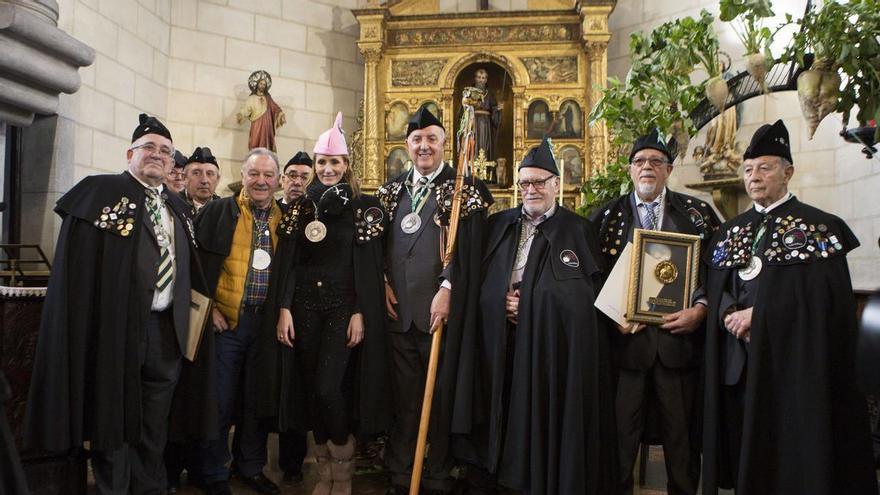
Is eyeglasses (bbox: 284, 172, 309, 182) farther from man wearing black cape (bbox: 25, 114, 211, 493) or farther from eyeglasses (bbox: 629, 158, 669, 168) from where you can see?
eyeglasses (bbox: 629, 158, 669, 168)

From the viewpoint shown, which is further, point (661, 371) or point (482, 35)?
point (482, 35)

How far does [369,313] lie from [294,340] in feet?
1.48

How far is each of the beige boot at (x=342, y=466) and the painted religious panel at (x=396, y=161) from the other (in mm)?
5083

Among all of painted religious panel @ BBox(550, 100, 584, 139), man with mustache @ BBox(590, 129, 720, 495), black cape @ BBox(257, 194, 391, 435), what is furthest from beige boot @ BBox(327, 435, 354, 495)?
painted religious panel @ BBox(550, 100, 584, 139)

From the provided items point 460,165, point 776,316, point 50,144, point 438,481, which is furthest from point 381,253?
point 50,144

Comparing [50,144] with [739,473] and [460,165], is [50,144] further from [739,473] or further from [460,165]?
[739,473]

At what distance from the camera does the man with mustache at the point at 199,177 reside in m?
4.85

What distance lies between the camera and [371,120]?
319 inches

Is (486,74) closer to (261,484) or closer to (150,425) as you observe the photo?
(261,484)

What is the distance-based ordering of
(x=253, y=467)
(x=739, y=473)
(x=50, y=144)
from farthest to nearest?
(x=50, y=144), (x=253, y=467), (x=739, y=473)

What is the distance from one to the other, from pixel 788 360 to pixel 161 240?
9.83 ft

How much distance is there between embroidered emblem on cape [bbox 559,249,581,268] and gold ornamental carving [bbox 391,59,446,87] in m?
5.33

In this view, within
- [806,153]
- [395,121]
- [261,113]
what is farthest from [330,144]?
[806,153]

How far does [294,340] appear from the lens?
11.8ft
